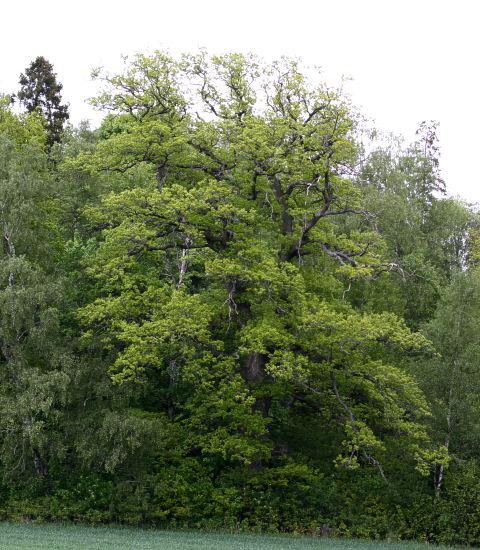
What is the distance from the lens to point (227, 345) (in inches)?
1206

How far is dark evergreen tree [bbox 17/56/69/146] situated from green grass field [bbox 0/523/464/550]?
112 ft

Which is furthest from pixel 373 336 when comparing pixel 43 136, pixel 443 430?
pixel 43 136

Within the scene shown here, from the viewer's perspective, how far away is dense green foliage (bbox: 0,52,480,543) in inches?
1050

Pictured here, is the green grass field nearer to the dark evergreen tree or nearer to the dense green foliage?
the dense green foliage

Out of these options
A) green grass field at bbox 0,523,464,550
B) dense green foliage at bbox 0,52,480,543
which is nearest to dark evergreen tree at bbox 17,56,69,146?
dense green foliage at bbox 0,52,480,543

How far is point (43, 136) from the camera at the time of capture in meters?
37.4

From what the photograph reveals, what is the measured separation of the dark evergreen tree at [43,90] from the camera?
179 ft

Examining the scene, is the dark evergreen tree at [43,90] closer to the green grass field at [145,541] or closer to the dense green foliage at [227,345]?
the dense green foliage at [227,345]

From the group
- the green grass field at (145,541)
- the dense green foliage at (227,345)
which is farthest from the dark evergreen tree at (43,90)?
the green grass field at (145,541)

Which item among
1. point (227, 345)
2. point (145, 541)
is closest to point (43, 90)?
point (227, 345)

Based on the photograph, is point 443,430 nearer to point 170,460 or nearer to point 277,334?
point 277,334

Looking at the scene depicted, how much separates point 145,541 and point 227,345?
8.79 metres

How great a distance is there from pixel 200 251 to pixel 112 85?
698 centimetres

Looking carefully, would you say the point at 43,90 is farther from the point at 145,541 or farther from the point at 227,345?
the point at 145,541
